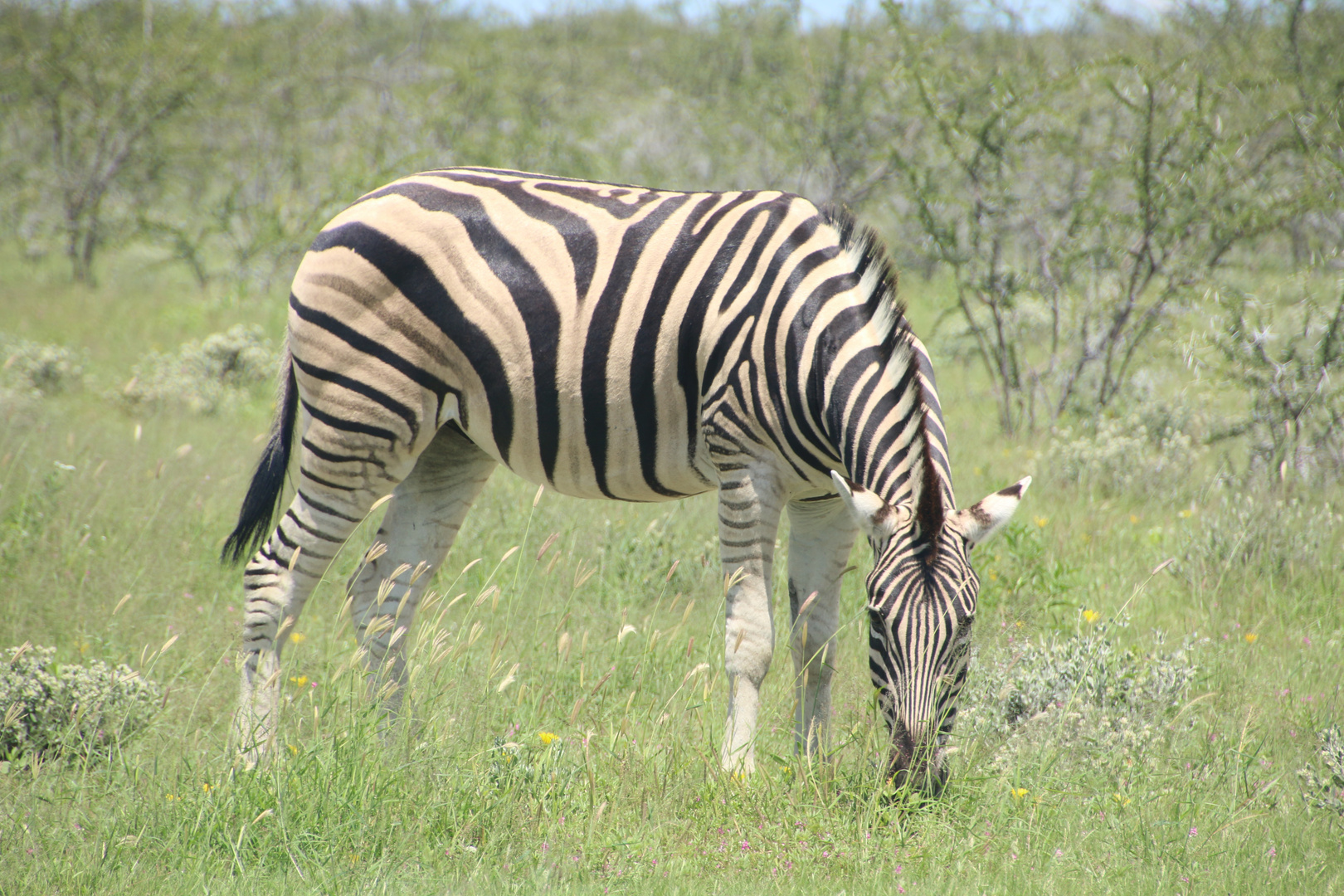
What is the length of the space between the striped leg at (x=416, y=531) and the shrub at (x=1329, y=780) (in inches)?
130

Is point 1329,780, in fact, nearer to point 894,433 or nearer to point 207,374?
point 894,433

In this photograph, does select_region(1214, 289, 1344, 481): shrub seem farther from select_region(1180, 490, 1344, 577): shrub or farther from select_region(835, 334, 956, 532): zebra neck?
select_region(835, 334, 956, 532): zebra neck

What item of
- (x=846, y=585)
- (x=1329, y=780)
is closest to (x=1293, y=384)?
(x=846, y=585)

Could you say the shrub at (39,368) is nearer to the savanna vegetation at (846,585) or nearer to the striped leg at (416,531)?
the savanna vegetation at (846,585)

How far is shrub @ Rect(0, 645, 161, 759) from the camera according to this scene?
11.6ft

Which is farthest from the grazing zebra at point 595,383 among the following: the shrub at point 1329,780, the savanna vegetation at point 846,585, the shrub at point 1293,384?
the shrub at point 1293,384

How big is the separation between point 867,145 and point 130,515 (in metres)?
10.3

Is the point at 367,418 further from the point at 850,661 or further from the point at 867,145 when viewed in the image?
the point at 867,145

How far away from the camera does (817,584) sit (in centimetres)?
373

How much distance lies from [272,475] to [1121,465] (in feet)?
18.3

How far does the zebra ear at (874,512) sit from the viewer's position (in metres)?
2.86

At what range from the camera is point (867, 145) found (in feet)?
43.0

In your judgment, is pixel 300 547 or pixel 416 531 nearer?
pixel 300 547

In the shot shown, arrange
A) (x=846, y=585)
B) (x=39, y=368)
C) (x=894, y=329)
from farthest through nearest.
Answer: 1. (x=39, y=368)
2. (x=846, y=585)
3. (x=894, y=329)
